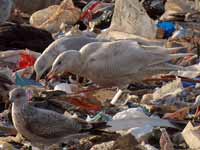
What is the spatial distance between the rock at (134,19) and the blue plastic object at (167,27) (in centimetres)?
42

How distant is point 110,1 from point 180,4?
1.90 m

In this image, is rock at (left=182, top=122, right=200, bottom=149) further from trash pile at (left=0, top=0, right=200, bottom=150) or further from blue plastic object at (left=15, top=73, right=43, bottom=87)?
blue plastic object at (left=15, top=73, right=43, bottom=87)

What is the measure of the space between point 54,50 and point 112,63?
1314 mm

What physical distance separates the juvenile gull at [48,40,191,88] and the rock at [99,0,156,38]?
2551 mm

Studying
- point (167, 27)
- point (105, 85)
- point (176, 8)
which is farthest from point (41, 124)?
point (176, 8)

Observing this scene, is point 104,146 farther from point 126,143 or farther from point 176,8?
point 176,8

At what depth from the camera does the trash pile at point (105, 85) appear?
6734 millimetres

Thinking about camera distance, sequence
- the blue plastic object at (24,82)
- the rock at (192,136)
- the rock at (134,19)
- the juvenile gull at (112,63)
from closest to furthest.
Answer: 1. the rock at (192,136)
2. the juvenile gull at (112,63)
3. the blue plastic object at (24,82)
4. the rock at (134,19)

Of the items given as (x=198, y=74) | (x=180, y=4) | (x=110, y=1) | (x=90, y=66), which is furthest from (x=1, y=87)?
(x=110, y=1)

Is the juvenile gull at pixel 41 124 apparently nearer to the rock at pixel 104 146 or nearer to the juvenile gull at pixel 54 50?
the rock at pixel 104 146

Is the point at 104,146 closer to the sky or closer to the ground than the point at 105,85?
closer to the sky

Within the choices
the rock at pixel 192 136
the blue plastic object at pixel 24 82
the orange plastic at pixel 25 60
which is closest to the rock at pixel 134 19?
the orange plastic at pixel 25 60

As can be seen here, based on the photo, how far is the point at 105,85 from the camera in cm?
867

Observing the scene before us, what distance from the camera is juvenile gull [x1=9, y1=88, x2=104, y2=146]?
6668mm
